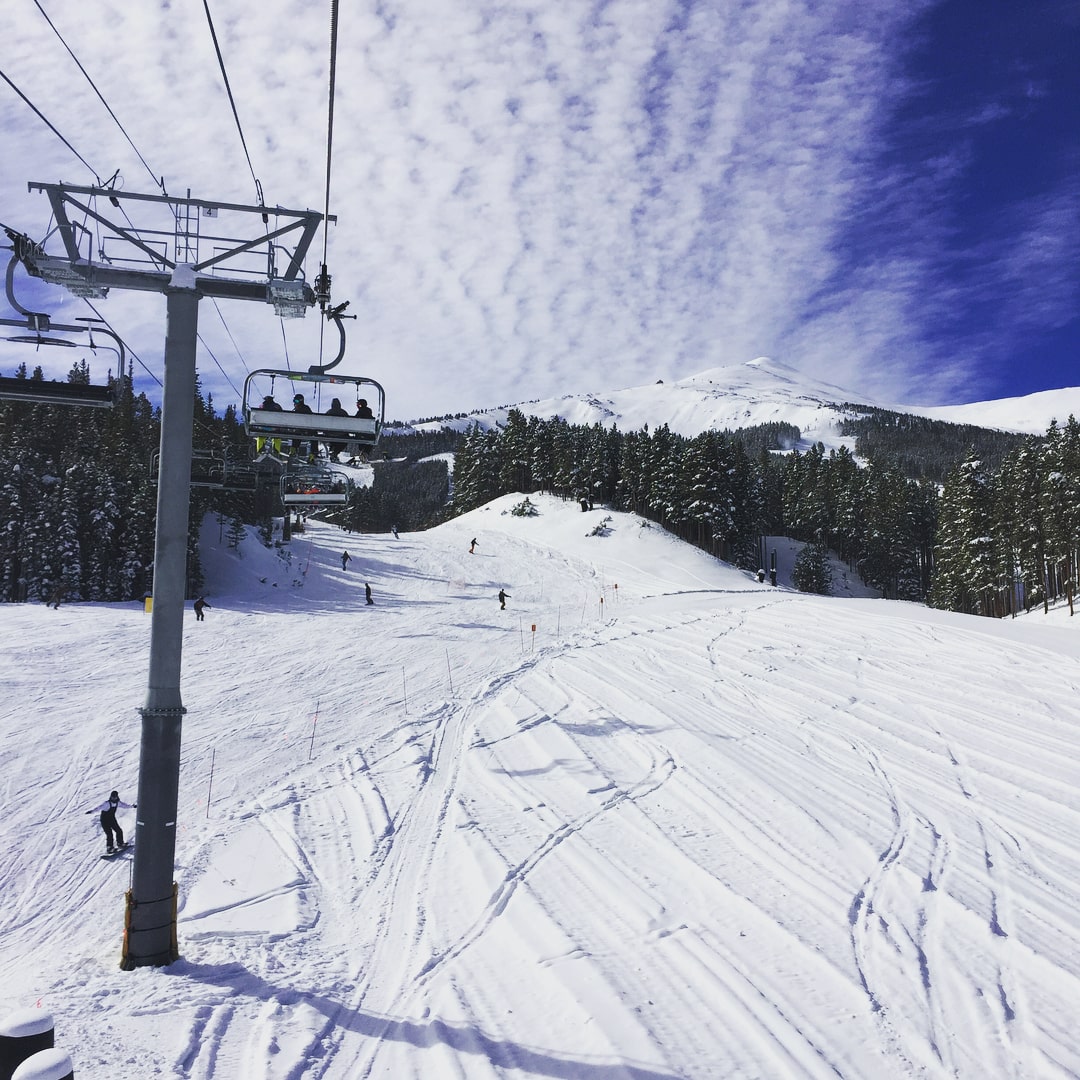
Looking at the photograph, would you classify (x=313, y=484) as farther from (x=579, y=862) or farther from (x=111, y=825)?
(x=579, y=862)

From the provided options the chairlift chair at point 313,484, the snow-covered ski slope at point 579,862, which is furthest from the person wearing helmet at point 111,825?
the chairlift chair at point 313,484

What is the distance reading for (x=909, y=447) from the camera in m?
200

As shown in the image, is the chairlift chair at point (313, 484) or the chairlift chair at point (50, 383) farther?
the chairlift chair at point (313, 484)

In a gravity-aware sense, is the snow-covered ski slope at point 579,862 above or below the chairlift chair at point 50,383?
below

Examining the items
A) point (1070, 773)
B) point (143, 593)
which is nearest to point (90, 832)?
point (1070, 773)

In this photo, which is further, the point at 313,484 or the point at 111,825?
the point at 313,484

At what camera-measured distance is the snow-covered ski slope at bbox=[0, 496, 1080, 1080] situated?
6.29 metres

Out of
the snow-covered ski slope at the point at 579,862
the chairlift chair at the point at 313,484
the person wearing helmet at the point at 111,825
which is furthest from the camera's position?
the chairlift chair at the point at 313,484

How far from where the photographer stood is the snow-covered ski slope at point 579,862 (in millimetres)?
6289

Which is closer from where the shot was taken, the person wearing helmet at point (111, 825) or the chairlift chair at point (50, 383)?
the chairlift chair at point (50, 383)

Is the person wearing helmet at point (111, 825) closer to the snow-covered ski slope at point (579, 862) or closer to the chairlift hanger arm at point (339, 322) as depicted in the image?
the snow-covered ski slope at point (579, 862)

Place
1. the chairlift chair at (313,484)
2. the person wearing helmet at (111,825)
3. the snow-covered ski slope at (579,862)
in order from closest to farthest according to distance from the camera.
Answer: the snow-covered ski slope at (579,862) → the person wearing helmet at (111,825) → the chairlift chair at (313,484)

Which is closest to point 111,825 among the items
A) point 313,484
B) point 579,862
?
point 313,484

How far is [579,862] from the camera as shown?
33.1ft
